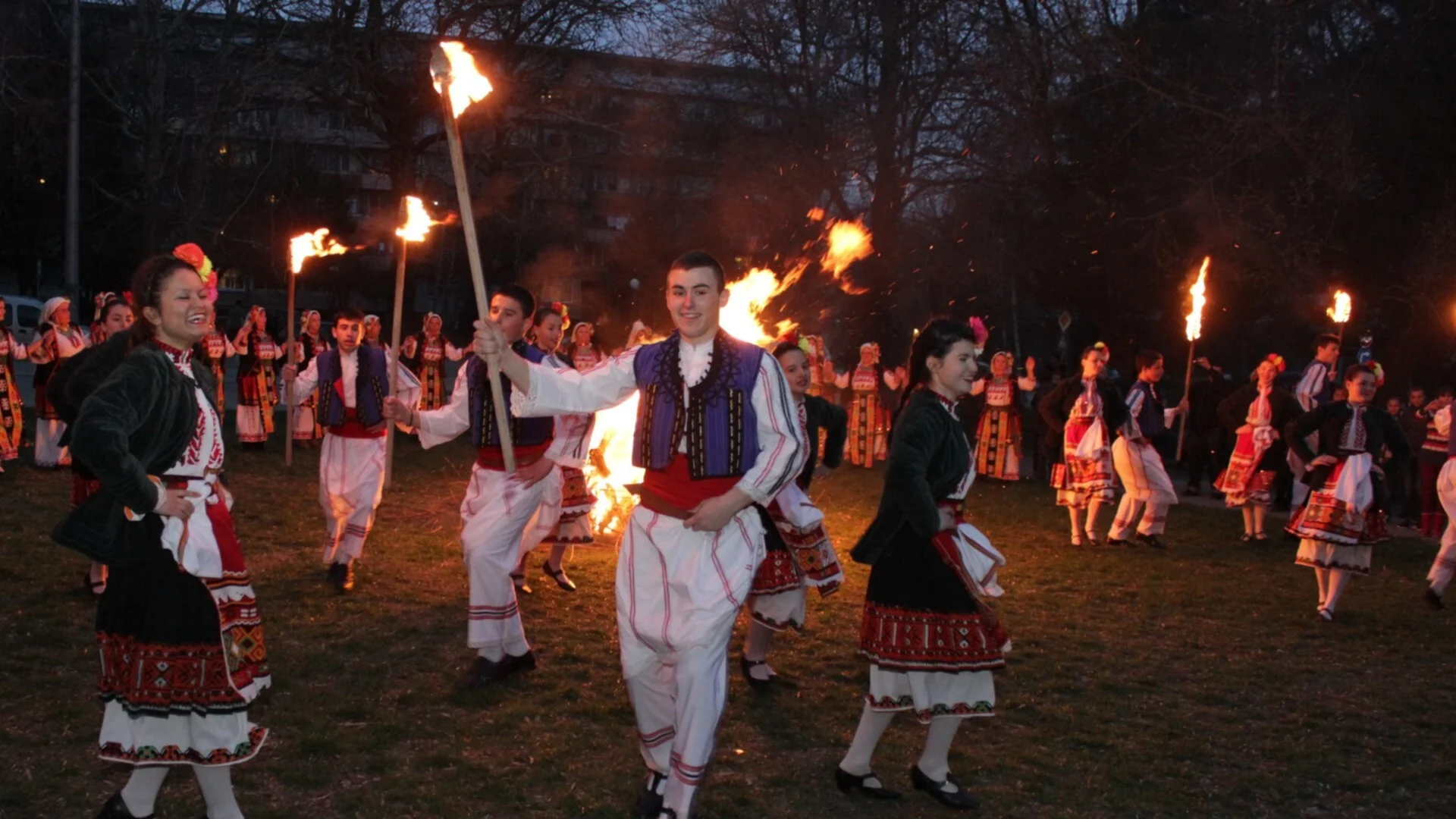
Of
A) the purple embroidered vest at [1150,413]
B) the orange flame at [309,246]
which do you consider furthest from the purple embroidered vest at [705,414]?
the purple embroidered vest at [1150,413]

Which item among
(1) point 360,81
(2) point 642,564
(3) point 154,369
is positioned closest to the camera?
(3) point 154,369

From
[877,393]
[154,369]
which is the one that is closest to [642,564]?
[154,369]

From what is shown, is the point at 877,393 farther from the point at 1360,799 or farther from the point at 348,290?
the point at 348,290

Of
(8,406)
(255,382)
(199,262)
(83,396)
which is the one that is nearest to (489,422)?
(199,262)

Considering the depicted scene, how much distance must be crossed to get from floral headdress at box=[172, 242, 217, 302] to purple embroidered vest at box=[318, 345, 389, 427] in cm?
349

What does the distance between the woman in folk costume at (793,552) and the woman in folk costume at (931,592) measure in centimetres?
131

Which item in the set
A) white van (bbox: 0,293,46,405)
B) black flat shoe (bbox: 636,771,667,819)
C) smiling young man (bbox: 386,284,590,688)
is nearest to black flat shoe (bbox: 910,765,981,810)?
black flat shoe (bbox: 636,771,667,819)

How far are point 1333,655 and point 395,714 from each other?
5945 mm

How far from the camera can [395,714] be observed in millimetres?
6191

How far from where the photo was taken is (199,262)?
16.4ft

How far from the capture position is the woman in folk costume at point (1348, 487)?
9.07 metres

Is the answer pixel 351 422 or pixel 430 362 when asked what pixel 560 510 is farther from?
pixel 430 362

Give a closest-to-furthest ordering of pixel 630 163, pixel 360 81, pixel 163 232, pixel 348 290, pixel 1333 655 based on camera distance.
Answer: pixel 1333 655, pixel 360 81, pixel 163 232, pixel 630 163, pixel 348 290

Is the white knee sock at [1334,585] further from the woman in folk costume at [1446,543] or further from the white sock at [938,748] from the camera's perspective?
the white sock at [938,748]
